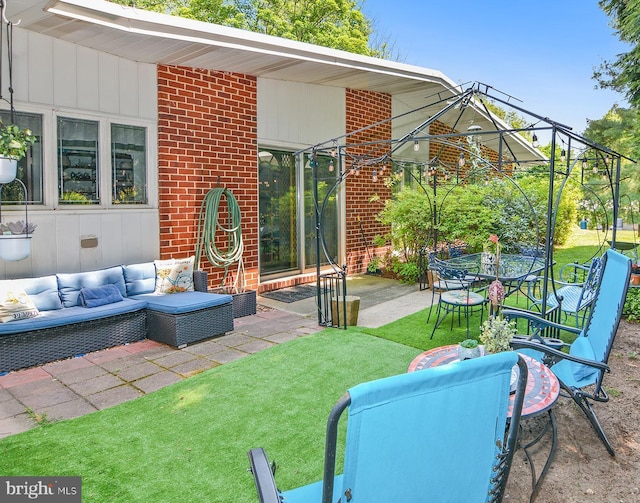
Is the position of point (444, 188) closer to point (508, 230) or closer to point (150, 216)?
point (508, 230)

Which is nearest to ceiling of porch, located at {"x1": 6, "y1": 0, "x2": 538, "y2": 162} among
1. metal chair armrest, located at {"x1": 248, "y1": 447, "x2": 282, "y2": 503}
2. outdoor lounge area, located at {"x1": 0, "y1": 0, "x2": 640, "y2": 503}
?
outdoor lounge area, located at {"x1": 0, "y1": 0, "x2": 640, "y2": 503}

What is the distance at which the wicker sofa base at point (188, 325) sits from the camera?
456 centimetres

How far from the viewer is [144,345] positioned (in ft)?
15.4

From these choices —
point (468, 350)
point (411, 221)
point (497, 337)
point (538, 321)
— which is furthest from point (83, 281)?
point (411, 221)

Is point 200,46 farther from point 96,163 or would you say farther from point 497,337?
point 497,337

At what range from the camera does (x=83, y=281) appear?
4.71 m

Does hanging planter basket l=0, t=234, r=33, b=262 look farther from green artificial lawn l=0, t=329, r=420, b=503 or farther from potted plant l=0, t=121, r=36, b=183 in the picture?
green artificial lawn l=0, t=329, r=420, b=503

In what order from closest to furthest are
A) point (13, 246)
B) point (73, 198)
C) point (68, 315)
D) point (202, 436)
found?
1. point (202, 436)
2. point (13, 246)
3. point (68, 315)
4. point (73, 198)

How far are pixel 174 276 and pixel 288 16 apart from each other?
17.2 m

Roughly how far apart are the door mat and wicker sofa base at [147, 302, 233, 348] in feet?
5.59

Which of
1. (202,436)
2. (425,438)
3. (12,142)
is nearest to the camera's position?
(425,438)

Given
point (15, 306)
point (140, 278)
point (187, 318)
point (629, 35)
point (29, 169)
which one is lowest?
point (187, 318)

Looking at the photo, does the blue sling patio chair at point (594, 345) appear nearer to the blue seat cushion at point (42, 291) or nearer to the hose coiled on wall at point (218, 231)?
the hose coiled on wall at point (218, 231)

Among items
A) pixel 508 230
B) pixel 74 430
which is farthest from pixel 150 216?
pixel 508 230
